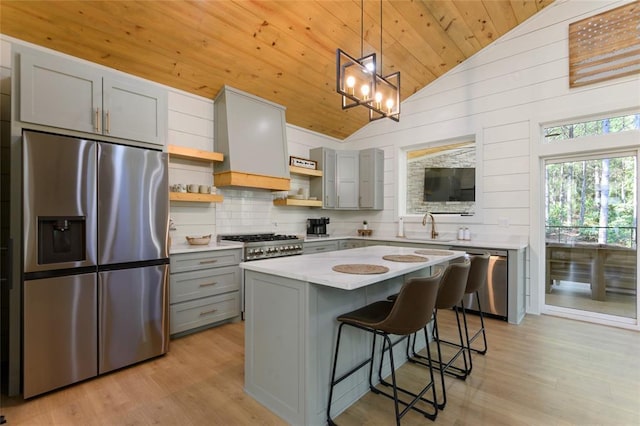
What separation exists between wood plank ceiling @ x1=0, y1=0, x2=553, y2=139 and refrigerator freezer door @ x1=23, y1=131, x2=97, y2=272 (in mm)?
1195

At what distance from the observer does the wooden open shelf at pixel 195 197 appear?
3428 mm

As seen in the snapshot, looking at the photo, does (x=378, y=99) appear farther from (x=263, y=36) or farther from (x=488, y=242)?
(x=488, y=242)

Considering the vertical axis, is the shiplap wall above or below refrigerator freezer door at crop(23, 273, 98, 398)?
above

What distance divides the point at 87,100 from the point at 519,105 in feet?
15.4

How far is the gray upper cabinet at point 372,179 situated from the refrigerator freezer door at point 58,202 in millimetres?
3867

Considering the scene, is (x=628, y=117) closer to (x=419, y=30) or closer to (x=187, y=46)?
(x=419, y=30)

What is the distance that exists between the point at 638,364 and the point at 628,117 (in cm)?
256

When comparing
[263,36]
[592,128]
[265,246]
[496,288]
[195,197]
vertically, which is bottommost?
[496,288]

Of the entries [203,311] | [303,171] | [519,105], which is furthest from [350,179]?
[203,311]

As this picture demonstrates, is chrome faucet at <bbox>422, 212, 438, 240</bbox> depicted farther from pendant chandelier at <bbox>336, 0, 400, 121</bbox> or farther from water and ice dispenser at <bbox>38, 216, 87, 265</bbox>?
water and ice dispenser at <bbox>38, 216, 87, 265</bbox>

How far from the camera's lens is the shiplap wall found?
11.8ft

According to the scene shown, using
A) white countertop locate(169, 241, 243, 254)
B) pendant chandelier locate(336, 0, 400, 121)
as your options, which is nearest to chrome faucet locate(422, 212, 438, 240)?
pendant chandelier locate(336, 0, 400, 121)

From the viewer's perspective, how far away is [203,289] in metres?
3.29

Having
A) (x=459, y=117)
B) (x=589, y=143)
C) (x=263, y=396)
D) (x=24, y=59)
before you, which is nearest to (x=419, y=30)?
(x=459, y=117)
